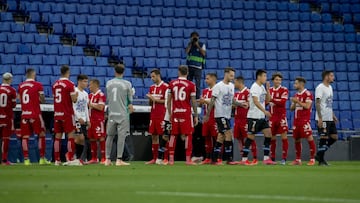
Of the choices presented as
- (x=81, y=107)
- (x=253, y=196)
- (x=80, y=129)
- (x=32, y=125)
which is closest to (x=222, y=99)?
(x=81, y=107)

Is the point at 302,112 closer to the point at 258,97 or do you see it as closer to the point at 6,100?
the point at 258,97

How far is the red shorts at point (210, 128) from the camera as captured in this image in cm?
1873

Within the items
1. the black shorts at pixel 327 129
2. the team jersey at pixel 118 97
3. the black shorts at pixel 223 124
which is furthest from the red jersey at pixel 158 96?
the black shorts at pixel 327 129

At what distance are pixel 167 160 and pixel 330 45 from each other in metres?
14.4

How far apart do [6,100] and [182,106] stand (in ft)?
13.1

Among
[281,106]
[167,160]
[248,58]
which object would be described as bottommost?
[167,160]

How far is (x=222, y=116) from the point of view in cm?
1752

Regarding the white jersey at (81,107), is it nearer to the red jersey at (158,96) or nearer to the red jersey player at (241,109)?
the red jersey at (158,96)

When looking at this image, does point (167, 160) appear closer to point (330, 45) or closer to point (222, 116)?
point (222, 116)

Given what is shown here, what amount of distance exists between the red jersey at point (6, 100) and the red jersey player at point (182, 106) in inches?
141

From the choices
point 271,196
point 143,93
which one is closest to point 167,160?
point 143,93

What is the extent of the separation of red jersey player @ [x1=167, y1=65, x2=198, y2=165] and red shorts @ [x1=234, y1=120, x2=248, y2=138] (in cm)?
200

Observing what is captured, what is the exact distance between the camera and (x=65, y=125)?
55.1 ft

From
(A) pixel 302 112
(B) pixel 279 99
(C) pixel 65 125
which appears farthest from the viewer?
(B) pixel 279 99
